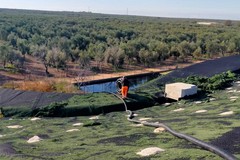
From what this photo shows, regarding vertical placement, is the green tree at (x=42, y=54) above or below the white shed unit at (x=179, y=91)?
below

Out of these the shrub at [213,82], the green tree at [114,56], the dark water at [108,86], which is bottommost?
the dark water at [108,86]

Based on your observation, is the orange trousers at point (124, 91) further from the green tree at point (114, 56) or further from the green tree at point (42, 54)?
the green tree at point (114, 56)

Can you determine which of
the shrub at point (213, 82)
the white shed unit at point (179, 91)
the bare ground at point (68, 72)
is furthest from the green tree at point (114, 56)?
the white shed unit at point (179, 91)

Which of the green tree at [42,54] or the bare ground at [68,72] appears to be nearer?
the bare ground at [68,72]

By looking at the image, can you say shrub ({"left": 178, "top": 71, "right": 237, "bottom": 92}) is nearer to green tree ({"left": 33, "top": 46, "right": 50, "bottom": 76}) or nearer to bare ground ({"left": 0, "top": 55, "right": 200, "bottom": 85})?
bare ground ({"left": 0, "top": 55, "right": 200, "bottom": 85})

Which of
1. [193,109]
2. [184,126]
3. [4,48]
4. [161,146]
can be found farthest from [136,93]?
[4,48]

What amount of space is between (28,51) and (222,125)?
3455 cm

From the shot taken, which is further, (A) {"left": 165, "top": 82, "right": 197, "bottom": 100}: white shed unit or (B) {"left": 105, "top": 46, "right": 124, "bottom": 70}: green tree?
(B) {"left": 105, "top": 46, "right": 124, "bottom": 70}: green tree

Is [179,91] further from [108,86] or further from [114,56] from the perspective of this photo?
[114,56]

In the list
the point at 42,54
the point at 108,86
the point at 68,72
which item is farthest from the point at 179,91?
the point at 42,54

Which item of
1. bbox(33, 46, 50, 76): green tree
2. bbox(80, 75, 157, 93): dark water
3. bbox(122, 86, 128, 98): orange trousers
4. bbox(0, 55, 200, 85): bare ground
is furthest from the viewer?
bbox(33, 46, 50, 76): green tree

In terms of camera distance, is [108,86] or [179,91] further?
[108,86]

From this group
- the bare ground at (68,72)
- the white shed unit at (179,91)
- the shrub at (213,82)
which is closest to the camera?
the white shed unit at (179,91)

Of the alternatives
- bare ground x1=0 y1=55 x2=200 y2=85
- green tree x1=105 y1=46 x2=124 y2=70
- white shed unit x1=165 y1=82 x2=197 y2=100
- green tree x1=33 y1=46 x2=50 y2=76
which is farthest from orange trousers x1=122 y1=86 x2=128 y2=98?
green tree x1=105 y1=46 x2=124 y2=70
